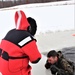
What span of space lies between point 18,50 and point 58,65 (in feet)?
2.33

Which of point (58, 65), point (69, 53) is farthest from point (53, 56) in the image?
point (69, 53)

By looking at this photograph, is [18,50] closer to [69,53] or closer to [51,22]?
[69,53]

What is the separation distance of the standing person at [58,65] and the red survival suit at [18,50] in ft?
1.65

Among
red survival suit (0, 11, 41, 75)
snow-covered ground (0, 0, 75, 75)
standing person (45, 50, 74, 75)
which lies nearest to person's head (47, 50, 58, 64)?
standing person (45, 50, 74, 75)

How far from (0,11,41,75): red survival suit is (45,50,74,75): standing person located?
0.50 metres

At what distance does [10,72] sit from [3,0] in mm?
3565

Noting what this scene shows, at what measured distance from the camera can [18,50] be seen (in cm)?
154

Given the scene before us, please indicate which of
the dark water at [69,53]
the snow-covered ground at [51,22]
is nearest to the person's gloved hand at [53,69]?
the dark water at [69,53]

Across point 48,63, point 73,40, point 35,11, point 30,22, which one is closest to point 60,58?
point 48,63

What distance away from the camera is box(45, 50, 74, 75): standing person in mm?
2040

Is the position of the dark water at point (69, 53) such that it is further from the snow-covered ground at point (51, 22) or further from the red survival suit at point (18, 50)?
the red survival suit at point (18, 50)

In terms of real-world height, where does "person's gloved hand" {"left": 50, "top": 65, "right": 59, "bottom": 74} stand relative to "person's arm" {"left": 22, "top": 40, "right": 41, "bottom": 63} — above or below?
below

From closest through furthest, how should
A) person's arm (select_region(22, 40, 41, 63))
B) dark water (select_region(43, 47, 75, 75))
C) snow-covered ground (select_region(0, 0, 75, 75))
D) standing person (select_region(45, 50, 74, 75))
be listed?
person's arm (select_region(22, 40, 41, 63)), standing person (select_region(45, 50, 74, 75)), dark water (select_region(43, 47, 75, 75)), snow-covered ground (select_region(0, 0, 75, 75))

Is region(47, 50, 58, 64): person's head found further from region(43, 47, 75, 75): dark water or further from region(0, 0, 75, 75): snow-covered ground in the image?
region(0, 0, 75, 75): snow-covered ground
